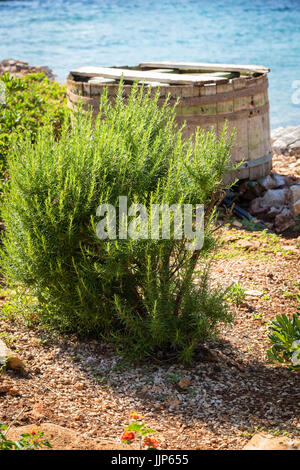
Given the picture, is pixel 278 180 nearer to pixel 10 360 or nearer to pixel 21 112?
pixel 21 112

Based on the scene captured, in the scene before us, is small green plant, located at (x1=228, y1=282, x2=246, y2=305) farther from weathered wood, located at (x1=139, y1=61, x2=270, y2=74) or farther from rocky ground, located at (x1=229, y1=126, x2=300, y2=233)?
weathered wood, located at (x1=139, y1=61, x2=270, y2=74)

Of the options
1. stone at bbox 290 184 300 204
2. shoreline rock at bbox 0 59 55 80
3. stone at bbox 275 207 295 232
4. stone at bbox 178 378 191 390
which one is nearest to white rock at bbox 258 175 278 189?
stone at bbox 290 184 300 204

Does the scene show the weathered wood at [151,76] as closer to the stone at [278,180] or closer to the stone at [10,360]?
the stone at [278,180]

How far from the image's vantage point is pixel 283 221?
5918 millimetres

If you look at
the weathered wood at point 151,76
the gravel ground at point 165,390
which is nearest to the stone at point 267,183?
the weathered wood at point 151,76

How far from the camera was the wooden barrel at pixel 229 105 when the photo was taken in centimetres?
574

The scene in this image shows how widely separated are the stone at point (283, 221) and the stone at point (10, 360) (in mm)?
3488

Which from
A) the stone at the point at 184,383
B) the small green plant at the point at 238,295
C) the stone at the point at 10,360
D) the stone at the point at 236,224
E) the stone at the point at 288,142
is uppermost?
the stone at the point at 288,142

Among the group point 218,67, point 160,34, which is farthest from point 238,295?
point 160,34

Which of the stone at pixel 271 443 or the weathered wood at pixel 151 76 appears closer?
the stone at pixel 271 443

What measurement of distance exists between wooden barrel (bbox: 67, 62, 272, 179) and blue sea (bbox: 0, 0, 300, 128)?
5.06 metres

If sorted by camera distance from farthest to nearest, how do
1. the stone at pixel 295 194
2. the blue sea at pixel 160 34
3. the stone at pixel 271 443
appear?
the blue sea at pixel 160 34 → the stone at pixel 295 194 → the stone at pixel 271 443
